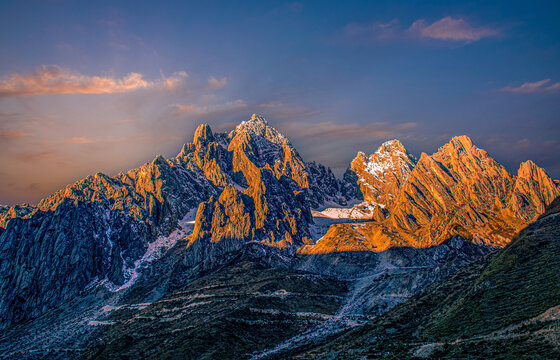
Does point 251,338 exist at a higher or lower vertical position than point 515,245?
lower

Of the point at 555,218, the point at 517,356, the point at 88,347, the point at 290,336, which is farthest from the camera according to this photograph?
the point at 88,347

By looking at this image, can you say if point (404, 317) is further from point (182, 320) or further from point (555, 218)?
point (182, 320)

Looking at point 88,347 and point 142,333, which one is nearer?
point 142,333

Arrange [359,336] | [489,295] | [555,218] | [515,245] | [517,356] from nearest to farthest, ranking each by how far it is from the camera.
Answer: [517,356] → [489,295] → [359,336] → [515,245] → [555,218]

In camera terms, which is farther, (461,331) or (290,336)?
(290,336)

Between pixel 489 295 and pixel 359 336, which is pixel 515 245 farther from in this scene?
pixel 359 336

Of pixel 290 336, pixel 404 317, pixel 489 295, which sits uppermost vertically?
pixel 489 295

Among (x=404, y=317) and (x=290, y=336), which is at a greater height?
(x=404, y=317)

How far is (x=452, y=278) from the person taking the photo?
150 metres

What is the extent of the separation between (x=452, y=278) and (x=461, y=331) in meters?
66.7

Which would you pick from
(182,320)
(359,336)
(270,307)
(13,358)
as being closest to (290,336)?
(270,307)

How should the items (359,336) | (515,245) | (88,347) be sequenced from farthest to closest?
(88,347)
(515,245)
(359,336)

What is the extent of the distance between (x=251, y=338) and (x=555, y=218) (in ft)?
382

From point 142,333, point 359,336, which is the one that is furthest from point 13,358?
point 359,336
